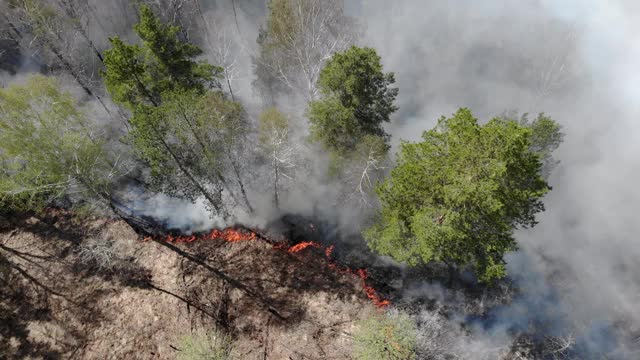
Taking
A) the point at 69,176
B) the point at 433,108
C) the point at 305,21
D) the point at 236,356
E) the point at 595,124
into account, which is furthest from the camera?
the point at 595,124

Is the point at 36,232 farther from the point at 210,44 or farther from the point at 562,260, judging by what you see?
the point at 562,260

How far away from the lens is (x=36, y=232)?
1928 centimetres

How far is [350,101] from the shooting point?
1716cm

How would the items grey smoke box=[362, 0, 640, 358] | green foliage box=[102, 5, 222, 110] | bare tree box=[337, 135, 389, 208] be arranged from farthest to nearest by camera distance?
grey smoke box=[362, 0, 640, 358], bare tree box=[337, 135, 389, 208], green foliage box=[102, 5, 222, 110]

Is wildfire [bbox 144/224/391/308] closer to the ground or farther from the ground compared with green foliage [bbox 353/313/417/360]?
farther from the ground

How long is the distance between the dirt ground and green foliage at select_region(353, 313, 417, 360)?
2.33ft

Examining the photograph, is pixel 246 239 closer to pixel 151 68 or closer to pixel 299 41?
pixel 151 68

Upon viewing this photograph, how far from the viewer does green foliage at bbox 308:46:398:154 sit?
636 inches

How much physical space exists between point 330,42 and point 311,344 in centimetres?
1860

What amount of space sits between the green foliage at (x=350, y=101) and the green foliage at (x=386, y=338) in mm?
7832

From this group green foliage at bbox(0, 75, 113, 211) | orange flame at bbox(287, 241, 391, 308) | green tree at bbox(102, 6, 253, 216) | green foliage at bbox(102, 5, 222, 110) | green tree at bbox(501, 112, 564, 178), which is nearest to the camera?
green foliage at bbox(0, 75, 113, 211)

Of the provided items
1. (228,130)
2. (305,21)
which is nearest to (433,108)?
(305,21)

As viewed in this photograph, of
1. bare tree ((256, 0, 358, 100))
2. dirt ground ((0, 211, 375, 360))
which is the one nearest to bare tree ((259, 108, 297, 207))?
bare tree ((256, 0, 358, 100))

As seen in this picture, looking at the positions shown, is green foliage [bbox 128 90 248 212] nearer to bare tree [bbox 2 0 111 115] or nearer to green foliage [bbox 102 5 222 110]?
green foliage [bbox 102 5 222 110]
